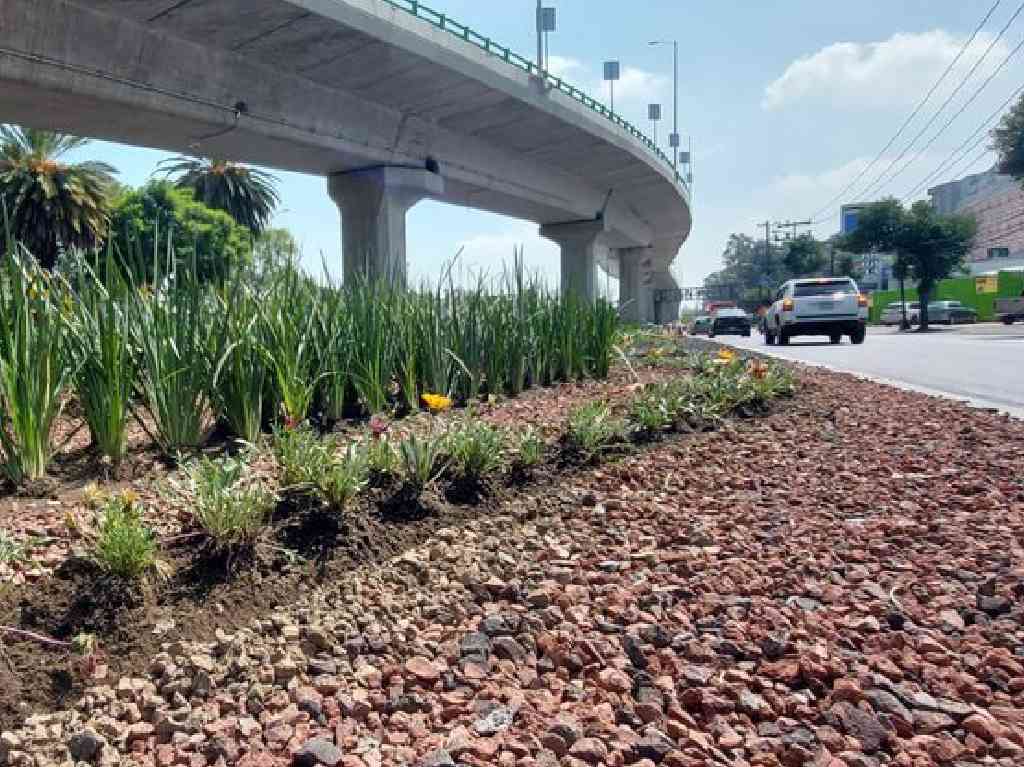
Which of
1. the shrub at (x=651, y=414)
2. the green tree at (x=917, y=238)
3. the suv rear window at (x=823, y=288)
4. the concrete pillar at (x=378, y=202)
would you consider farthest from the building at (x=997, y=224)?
the shrub at (x=651, y=414)

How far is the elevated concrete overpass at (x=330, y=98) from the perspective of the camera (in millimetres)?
11344

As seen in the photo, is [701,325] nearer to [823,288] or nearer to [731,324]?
[731,324]

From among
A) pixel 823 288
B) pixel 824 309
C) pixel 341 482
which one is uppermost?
pixel 823 288

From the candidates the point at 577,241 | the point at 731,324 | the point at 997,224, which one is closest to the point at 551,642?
the point at 577,241

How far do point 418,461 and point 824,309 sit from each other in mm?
17517

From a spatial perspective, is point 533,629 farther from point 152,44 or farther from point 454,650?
point 152,44

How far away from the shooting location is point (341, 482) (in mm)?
2600

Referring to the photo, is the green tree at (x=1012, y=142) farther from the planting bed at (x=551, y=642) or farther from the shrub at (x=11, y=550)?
the shrub at (x=11, y=550)

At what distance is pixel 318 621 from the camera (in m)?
2.19

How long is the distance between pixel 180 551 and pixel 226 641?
1.48ft

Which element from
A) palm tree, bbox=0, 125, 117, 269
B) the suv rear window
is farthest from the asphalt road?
palm tree, bbox=0, 125, 117, 269

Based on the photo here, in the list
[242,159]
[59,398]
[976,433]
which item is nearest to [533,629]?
[59,398]

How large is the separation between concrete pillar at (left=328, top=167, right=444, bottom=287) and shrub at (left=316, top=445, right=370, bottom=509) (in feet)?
50.5

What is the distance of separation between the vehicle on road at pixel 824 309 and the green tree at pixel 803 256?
56.9m
